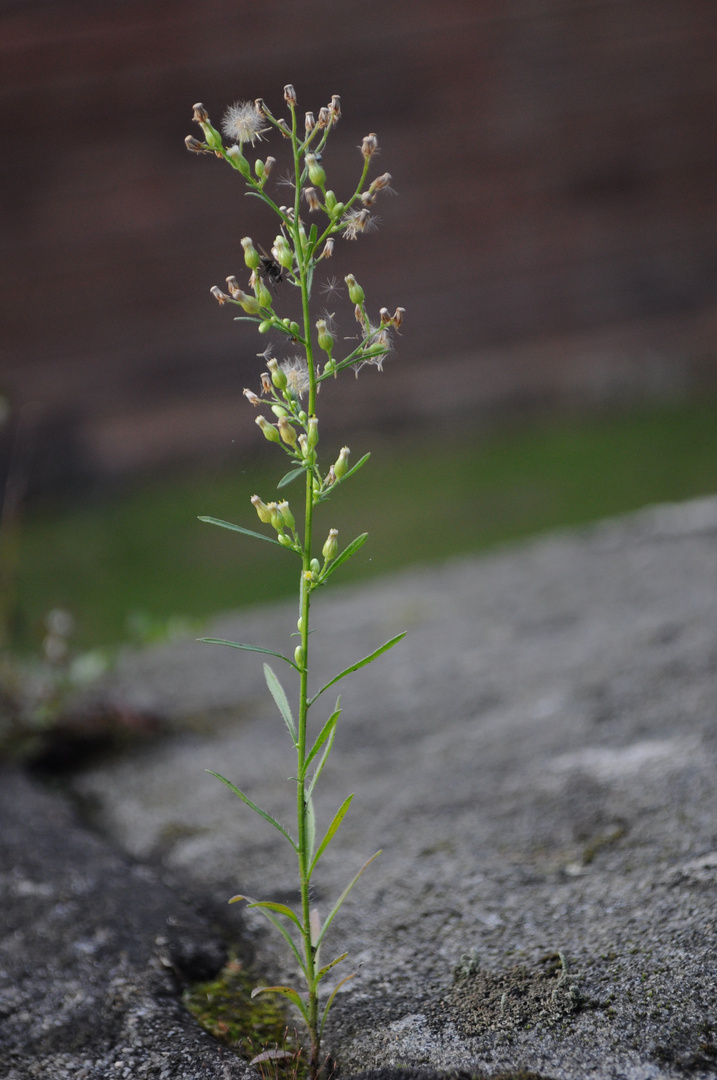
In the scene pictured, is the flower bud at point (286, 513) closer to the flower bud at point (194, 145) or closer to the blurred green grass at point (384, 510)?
the flower bud at point (194, 145)

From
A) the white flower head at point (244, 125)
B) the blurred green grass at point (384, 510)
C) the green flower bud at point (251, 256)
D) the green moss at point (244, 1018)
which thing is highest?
the blurred green grass at point (384, 510)

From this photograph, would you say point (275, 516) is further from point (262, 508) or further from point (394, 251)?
point (394, 251)

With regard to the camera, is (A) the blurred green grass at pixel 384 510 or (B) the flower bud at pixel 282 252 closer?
(B) the flower bud at pixel 282 252

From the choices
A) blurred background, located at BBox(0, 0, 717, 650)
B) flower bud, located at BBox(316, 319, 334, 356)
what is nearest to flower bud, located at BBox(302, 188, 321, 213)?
flower bud, located at BBox(316, 319, 334, 356)

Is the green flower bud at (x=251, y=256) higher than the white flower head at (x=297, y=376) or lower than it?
higher

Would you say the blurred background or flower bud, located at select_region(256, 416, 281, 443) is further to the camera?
the blurred background

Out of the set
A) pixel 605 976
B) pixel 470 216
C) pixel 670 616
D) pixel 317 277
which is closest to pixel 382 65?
pixel 470 216

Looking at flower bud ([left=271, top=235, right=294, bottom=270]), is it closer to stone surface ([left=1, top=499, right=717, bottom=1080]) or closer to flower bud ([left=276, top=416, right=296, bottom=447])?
flower bud ([left=276, top=416, right=296, bottom=447])

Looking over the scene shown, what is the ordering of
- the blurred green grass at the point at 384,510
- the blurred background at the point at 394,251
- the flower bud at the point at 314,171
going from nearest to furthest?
the flower bud at the point at 314,171 < the blurred green grass at the point at 384,510 < the blurred background at the point at 394,251

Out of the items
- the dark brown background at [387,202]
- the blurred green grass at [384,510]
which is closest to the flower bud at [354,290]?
the blurred green grass at [384,510]
